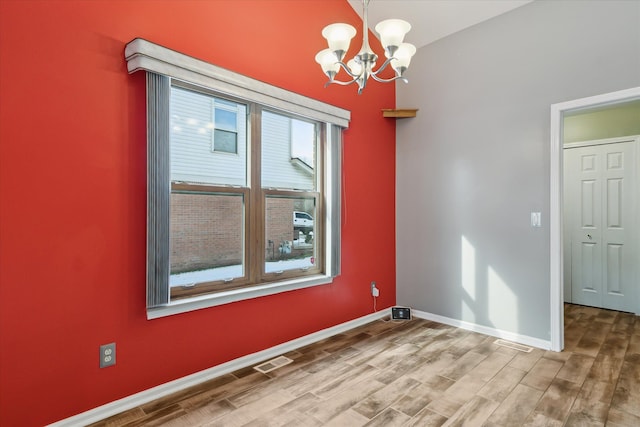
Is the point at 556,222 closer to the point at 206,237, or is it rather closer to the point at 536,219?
the point at 536,219

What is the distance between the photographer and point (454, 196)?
3.79m

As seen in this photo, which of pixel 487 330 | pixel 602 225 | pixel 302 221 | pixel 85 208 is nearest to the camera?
pixel 85 208

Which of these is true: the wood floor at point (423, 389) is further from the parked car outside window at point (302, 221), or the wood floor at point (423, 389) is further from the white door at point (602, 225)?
the white door at point (602, 225)

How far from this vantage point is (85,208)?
6.68 ft

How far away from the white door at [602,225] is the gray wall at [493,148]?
1.97 metres

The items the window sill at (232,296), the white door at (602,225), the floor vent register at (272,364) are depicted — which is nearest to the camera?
the window sill at (232,296)

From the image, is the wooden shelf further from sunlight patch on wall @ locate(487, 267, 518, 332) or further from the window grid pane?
the window grid pane

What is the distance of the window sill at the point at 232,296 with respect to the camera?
2.32 metres

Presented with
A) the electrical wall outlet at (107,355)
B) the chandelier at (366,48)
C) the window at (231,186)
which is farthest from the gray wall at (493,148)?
the electrical wall outlet at (107,355)

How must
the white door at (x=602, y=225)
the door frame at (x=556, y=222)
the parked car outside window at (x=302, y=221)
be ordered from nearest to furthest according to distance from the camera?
1. the door frame at (x=556, y=222)
2. the parked car outside window at (x=302, y=221)
3. the white door at (x=602, y=225)

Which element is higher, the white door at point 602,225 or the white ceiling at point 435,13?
the white ceiling at point 435,13

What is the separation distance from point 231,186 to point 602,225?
454 cm

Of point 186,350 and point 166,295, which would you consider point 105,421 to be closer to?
point 186,350

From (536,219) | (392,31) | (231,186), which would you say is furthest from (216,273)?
(536,219)
